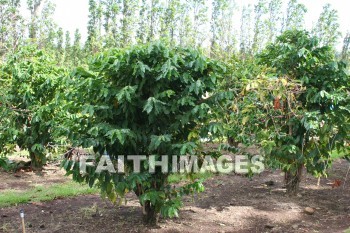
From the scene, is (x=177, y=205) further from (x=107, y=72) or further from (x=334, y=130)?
(x=334, y=130)

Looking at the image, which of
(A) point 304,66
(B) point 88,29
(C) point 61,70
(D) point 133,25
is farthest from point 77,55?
(A) point 304,66

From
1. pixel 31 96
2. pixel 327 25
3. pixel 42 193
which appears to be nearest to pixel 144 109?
pixel 42 193

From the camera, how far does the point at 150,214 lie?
449 cm

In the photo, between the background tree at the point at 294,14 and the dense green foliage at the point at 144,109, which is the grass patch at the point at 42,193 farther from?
the background tree at the point at 294,14

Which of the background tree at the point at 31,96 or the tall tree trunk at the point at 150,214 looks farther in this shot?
the background tree at the point at 31,96

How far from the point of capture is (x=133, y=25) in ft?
57.9

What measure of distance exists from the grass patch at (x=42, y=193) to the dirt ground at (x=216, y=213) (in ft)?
0.69

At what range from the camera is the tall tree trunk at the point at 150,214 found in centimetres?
446

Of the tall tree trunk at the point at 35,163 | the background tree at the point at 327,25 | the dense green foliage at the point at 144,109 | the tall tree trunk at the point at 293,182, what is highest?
the background tree at the point at 327,25

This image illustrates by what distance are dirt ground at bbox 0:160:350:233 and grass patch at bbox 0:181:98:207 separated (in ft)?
0.69

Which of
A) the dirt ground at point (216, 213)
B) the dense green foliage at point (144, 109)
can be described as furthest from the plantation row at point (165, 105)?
the dirt ground at point (216, 213)

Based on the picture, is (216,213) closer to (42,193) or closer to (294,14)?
(42,193)

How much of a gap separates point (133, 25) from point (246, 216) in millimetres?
14152

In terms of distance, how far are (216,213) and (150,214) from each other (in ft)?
3.84
